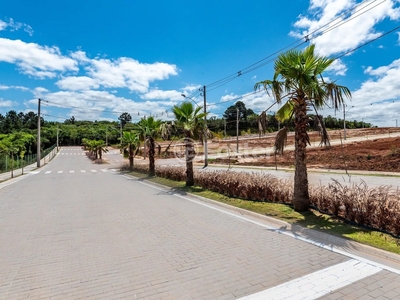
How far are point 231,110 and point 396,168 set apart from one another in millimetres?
87436

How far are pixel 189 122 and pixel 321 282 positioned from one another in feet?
39.6

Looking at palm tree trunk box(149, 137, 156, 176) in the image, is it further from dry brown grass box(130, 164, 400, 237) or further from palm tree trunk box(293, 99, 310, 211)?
palm tree trunk box(293, 99, 310, 211)

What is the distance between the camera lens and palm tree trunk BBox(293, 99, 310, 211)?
26.5 ft

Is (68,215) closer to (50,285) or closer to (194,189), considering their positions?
(50,285)

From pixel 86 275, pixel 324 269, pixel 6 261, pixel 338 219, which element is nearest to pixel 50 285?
pixel 86 275

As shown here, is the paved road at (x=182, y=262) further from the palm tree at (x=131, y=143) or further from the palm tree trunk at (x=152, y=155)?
the palm tree at (x=131, y=143)

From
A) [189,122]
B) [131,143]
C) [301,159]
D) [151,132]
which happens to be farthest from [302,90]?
[131,143]

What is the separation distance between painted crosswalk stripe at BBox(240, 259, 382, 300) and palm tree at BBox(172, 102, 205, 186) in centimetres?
1109

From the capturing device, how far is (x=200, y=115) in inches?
612

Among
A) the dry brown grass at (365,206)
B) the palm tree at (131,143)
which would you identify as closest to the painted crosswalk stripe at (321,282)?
the dry brown grass at (365,206)

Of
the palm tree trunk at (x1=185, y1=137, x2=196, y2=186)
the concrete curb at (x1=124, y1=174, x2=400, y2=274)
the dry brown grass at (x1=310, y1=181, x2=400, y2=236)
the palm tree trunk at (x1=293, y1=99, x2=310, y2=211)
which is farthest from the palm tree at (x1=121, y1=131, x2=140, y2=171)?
the dry brown grass at (x1=310, y1=181, x2=400, y2=236)

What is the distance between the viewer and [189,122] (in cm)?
1545

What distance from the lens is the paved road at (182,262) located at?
3.94m

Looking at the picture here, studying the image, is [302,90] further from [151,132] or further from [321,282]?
[151,132]
